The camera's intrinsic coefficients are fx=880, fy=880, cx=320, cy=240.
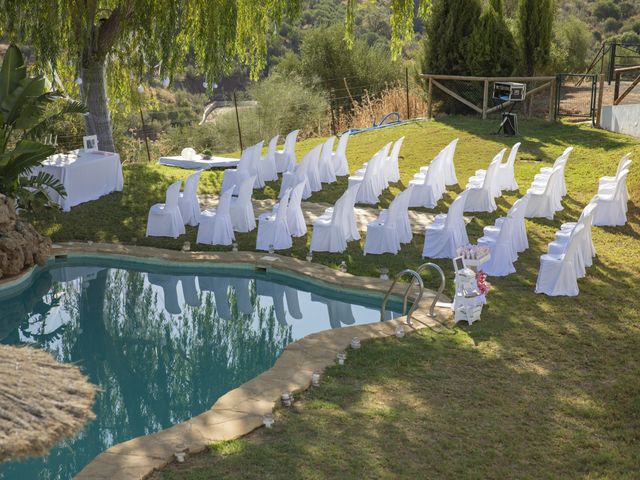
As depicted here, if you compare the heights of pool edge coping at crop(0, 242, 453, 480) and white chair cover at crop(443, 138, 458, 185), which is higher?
white chair cover at crop(443, 138, 458, 185)

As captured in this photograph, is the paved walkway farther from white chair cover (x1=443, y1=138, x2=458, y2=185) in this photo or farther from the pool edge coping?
the pool edge coping

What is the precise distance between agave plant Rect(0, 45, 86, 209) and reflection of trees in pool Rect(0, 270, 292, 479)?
191 cm

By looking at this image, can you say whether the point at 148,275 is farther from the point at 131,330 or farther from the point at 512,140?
the point at 512,140

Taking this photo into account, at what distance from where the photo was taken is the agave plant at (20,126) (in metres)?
12.7

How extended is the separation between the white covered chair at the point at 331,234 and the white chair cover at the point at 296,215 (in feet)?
2.08

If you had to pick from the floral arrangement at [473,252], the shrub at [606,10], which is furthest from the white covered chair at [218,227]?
the shrub at [606,10]

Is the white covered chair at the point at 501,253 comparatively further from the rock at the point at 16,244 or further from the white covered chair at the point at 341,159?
the rock at the point at 16,244

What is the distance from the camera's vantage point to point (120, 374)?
931 centimetres

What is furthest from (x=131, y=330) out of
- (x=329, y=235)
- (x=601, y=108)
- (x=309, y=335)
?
(x=601, y=108)

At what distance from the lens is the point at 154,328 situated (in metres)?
10.8

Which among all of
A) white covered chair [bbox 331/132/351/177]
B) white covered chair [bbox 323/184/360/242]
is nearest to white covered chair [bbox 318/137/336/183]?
white covered chair [bbox 331/132/351/177]

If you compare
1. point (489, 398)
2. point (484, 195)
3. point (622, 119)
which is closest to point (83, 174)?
point (484, 195)

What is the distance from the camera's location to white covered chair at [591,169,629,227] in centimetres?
1312

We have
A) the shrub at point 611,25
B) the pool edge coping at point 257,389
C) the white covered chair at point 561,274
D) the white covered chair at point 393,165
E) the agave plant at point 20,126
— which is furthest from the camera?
the shrub at point 611,25
